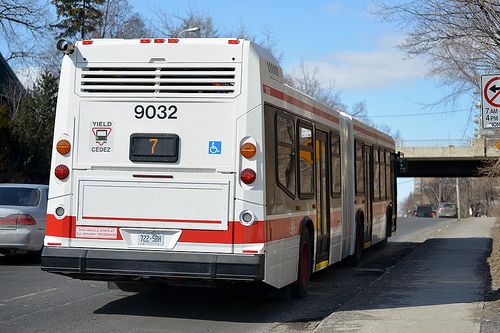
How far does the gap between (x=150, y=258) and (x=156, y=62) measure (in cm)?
245

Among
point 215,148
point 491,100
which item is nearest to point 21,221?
point 215,148

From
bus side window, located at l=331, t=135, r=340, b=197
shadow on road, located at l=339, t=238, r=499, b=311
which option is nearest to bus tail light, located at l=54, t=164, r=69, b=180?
shadow on road, located at l=339, t=238, r=499, b=311

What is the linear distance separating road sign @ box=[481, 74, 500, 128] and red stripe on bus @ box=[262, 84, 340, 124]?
2.60 m

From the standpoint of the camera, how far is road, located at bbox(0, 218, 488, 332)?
9.27 m

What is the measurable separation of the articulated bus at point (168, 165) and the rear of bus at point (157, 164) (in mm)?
13

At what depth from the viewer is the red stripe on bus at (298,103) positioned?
9.59m

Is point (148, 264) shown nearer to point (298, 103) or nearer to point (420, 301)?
point (298, 103)

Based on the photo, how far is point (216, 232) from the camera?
9.02 metres

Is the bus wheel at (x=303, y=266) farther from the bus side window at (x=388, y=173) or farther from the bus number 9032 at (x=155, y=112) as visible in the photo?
the bus side window at (x=388, y=173)

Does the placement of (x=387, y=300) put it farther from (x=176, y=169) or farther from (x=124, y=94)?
(x=124, y=94)

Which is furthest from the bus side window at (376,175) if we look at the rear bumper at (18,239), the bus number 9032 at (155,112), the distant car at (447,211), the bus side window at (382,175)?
the distant car at (447,211)

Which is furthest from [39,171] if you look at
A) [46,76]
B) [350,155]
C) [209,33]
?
[350,155]

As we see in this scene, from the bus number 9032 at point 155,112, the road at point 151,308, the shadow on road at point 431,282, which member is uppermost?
the bus number 9032 at point 155,112

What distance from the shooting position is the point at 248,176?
9.02 meters
